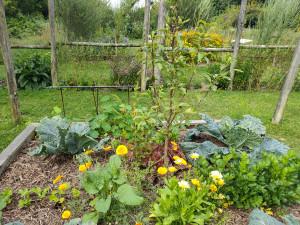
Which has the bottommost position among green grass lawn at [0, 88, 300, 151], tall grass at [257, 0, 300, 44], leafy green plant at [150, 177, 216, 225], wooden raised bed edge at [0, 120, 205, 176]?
green grass lawn at [0, 88, 300, 151]

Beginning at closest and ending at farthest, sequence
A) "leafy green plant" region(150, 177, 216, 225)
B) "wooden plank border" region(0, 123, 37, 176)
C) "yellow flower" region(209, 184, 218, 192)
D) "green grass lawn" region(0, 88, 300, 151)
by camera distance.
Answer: "leafy green plant" region(150, 177, 216, 225), "yellow flower" region(209, 184, 218, 192), "wooden plank border" region(0, 123, 37, 176), "green grass lawn" region(0, 88, 300, 151)

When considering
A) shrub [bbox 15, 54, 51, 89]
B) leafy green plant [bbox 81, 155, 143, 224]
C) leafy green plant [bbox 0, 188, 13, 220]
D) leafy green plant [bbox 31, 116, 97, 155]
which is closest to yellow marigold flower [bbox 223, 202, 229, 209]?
leafy green plant [bbox 81, 155, 143, 224]

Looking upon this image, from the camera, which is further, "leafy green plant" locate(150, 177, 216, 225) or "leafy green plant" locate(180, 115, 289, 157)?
"leafy green plant" locate(180, 115, 289, 157)

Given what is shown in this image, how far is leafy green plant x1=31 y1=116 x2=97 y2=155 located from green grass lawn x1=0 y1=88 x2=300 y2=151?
0.87 meters

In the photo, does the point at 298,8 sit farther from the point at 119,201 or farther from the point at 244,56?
the point at 119,201

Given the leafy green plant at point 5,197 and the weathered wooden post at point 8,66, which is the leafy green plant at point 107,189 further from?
the weathered wooden post at point 8,66

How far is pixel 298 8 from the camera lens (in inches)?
225

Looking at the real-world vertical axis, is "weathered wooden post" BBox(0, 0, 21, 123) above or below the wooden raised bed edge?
above

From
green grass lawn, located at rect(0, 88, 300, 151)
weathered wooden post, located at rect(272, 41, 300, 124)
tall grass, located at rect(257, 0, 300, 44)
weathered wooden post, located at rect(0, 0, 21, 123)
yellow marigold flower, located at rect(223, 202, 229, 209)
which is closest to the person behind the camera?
yellow marigold flower, located at rect(223, 202, 229, 209)

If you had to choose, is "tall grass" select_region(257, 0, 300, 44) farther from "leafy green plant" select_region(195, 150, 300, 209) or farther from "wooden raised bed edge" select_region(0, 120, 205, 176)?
"wooden raised bed edge" select_region(0, 120, 205, 176)

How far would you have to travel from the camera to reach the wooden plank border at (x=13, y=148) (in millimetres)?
2143

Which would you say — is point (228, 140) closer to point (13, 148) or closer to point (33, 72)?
point (13, 148)

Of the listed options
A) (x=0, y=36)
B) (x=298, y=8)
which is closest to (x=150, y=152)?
(x=0, y=36)

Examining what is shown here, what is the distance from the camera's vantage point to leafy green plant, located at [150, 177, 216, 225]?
1.44 metres
